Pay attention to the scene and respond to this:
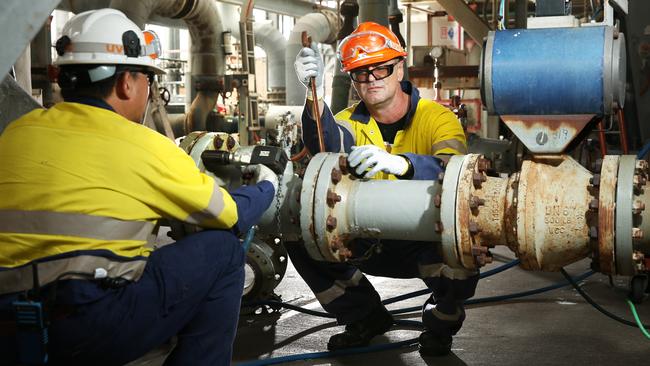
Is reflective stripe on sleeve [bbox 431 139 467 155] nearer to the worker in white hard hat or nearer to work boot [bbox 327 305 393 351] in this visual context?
work boot [bbox 327 305 393 351]

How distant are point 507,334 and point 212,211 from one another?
62.0 inches

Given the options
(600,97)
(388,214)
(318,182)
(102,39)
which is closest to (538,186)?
(600,97)

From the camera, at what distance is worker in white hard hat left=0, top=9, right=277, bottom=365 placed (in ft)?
5.42

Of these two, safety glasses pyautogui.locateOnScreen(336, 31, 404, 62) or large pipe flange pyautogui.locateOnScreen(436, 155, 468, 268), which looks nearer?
large pipe flange pyautogui.locateOnScreen(436, 155, 468, 268)

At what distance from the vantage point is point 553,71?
175 centimetres

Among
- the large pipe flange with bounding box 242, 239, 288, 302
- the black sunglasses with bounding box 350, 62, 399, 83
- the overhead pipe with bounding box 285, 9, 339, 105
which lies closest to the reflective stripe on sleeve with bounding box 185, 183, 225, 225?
the black sunglasses with bounding box 350, 62, 399, 83

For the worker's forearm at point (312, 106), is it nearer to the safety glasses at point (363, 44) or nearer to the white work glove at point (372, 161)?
the safety glasses at point (363, 44)

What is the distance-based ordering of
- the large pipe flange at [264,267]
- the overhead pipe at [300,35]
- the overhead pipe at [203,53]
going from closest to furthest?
1. the large pipe flange at [264,267]
2. the overhead pipe at [203,53]
3. the overhead pipe at [300,35]

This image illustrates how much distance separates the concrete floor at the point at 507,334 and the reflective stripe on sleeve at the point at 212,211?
94 centimetres

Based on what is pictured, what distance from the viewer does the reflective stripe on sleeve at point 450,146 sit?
2.67 meters

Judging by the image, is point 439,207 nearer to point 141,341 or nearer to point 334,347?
point 141,341

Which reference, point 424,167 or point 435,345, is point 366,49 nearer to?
point 424,167

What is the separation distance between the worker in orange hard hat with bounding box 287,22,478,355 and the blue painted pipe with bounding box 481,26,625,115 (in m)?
0.70

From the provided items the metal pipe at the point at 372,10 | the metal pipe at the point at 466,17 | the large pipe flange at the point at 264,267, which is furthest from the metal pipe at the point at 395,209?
the metal pipe at the point at 466,17
